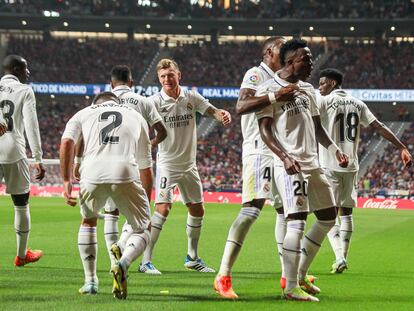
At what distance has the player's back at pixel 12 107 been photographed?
11.1 meters

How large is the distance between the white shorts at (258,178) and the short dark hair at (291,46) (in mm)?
1144

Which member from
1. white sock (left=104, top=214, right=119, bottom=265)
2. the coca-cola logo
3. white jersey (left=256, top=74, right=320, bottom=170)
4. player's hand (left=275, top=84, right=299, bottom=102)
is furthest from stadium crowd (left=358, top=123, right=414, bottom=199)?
player's hand (left=275, top=84, right=299, bottom=102)

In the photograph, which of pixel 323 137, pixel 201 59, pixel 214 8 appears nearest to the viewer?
pixel 323 137

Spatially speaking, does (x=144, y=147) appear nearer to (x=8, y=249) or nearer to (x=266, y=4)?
(x=8, y=249)

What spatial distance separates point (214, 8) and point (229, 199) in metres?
26.3

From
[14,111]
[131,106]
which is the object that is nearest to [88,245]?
[131,106]

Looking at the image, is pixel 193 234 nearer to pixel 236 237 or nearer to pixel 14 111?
pixel 14 111

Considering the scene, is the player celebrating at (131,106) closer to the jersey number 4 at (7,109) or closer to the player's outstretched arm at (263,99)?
the jersey number 4 at (7,109)

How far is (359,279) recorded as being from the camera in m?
10.8

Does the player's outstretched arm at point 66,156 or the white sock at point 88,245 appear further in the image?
the white sock at point 88,245

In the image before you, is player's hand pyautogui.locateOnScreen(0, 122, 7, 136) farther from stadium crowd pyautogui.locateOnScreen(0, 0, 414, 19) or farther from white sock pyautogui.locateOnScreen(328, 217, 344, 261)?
stadium crowd pyautogui.locateOnScreen(0, 0, 414, 19)

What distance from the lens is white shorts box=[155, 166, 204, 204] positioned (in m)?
11.8

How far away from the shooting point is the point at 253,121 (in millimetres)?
9984

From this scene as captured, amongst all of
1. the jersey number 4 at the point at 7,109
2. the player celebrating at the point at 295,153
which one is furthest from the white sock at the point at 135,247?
the jersey number 4 at the point at 7,109
